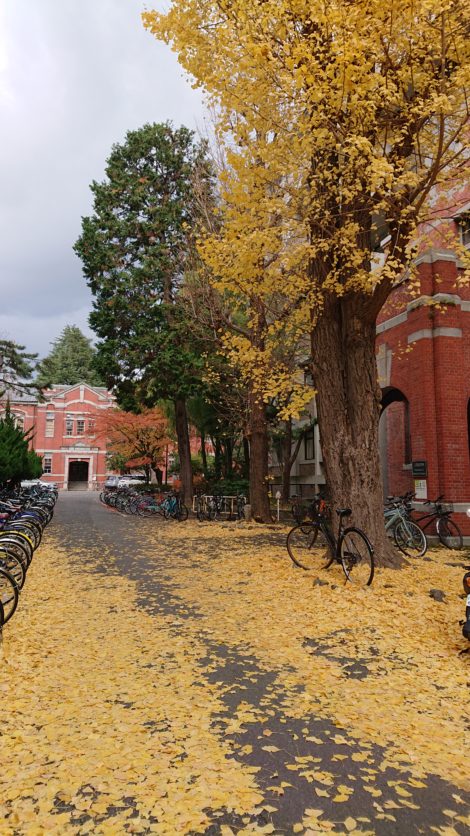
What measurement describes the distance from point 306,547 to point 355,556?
1714 millimetres

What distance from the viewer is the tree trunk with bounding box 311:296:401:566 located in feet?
27.1

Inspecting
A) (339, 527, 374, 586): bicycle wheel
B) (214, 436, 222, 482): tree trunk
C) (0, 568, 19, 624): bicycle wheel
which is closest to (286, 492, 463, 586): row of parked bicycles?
(339, 527, 374, 586): bicycle wheel

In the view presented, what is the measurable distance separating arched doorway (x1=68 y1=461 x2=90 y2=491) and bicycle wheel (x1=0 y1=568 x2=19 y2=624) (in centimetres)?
6162

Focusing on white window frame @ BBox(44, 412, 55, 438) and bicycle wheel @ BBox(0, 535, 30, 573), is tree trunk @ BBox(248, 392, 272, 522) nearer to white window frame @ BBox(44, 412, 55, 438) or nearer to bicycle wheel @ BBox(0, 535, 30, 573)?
bicycle wheel @ BBox(0, 535, 30, 573)

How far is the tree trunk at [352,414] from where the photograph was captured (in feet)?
27.1

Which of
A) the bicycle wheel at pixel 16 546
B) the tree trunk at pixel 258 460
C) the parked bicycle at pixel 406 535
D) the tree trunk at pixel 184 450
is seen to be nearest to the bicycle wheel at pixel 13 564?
the bicycle wheel at pixel 16 546

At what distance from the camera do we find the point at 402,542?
1087cm

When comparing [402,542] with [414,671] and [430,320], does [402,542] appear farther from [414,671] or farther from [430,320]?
[414,671]

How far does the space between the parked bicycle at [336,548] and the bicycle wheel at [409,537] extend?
1883 mm

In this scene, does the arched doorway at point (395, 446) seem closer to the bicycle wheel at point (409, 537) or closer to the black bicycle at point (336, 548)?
the bicycle wheel at point (409, 537)

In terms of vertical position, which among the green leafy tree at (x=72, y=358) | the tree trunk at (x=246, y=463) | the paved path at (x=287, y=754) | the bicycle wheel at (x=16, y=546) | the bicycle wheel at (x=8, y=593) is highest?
the green leafy tree at (x=72, y=358)

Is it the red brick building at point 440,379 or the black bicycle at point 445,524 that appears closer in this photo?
the black bicycle at point 445,524

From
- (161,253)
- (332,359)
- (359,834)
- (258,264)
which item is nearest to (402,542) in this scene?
(332,359)

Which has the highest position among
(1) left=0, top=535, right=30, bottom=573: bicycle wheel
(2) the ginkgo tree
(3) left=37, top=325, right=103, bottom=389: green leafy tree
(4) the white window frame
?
(3) left=37, top=325, right=103, bottom=389: green leafy tree
